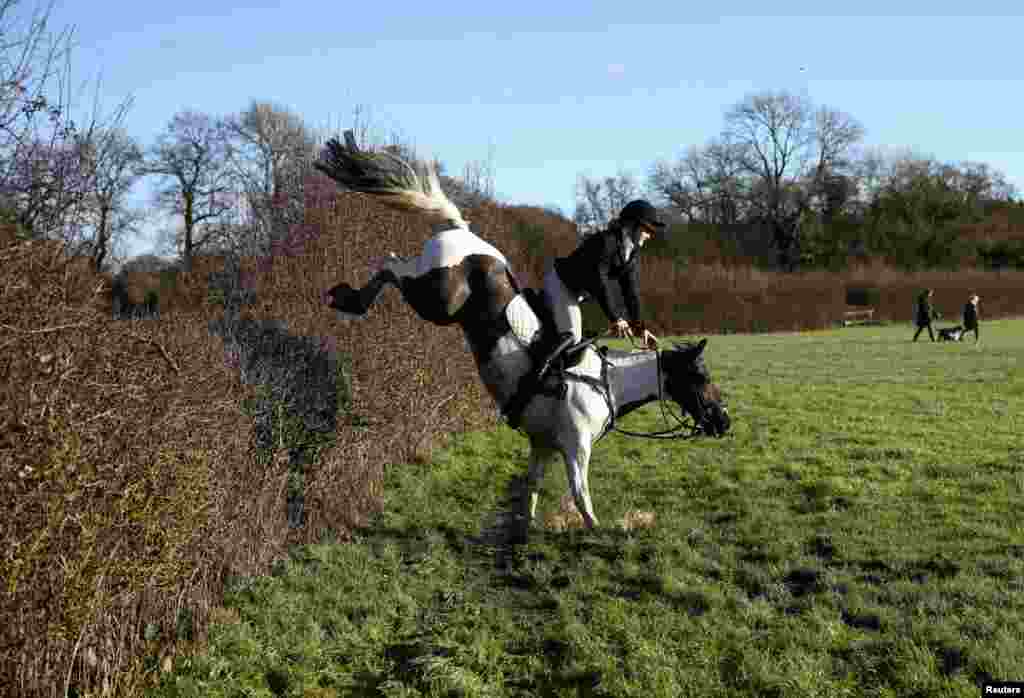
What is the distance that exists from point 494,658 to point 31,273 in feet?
11.6

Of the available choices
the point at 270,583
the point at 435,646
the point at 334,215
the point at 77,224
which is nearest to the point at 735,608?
the point at 435,646

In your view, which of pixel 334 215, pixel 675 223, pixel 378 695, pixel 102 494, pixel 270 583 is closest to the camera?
pixel 102 494

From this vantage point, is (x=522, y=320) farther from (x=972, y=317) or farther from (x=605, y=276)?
(x=972, y=317)

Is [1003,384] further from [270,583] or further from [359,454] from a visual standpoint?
[270,583]

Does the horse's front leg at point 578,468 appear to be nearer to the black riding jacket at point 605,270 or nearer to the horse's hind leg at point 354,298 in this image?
the black riding jacket at point 605,270

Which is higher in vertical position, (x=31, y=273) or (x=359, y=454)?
(x=31, y=273)

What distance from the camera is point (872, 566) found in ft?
23.7

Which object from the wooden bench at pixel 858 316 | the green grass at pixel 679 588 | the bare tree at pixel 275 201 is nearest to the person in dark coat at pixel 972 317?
the wooden bench at pixel 858 316

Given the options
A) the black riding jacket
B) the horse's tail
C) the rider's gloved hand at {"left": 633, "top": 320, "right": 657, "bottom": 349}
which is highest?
the horse's tail

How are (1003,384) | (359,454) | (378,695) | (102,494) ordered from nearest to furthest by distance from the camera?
(102,494) < (378,695) < (359,454) < (1003,384)

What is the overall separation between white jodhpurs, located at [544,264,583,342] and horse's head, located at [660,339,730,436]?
1044 millimetres

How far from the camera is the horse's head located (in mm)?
8484

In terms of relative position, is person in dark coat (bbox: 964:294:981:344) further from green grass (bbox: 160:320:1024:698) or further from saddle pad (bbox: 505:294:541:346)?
saddle pad (bbox: 505:294:541:346)

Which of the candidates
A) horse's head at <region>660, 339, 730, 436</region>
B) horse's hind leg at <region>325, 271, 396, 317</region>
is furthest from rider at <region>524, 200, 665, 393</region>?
horse's hind leg at <region>325, 271, 396, 317</region>
